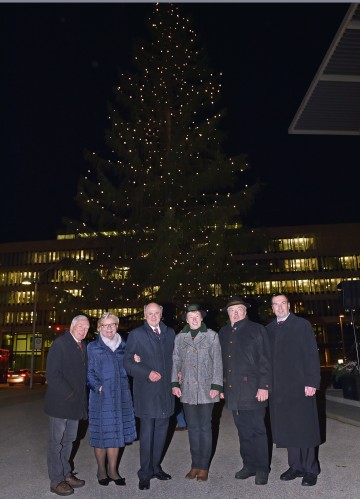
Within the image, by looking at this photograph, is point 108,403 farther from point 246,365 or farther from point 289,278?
point 289,278

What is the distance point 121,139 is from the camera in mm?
20188

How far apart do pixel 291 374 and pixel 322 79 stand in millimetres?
7591

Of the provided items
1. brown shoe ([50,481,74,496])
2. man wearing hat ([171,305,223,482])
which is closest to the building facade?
man wearing hat ([171,305,223,482])

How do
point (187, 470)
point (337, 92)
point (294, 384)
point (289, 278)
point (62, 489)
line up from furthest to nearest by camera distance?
1. point (289, 278)
2. point (337, 92)
3. point (187, 470)
4. point (294, 384)
5. point (62, 489)

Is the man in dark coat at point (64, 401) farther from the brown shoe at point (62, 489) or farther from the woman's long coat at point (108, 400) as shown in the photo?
the woman's long coat at point (108, 400)

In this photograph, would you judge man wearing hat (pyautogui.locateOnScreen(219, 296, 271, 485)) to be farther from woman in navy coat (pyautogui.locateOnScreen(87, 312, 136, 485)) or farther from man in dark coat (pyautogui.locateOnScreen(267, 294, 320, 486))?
woman in navy coat (pyautogui.locateOnScreen(87, 312, 136, 485))

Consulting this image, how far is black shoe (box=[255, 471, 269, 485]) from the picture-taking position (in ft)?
16.8

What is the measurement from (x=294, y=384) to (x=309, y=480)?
3.35 ft

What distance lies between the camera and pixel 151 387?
18.1 feet

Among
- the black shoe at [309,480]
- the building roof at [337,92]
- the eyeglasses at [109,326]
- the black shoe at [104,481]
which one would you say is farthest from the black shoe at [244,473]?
the building roof at [337,92]

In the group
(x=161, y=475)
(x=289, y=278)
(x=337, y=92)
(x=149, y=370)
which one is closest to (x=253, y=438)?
(x=161, y=475)

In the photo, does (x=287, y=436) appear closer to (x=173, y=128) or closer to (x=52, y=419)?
(x=52, y=419)

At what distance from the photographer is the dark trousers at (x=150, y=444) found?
524 centimetres

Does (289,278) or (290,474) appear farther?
(289,278)
